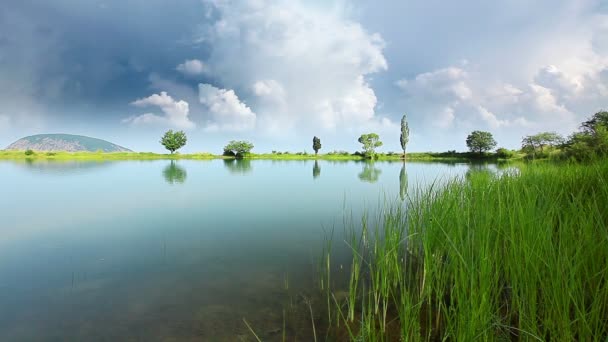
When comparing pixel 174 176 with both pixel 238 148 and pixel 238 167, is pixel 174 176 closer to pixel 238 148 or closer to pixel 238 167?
pixel 238 167

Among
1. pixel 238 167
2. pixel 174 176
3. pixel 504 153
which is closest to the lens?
pixel 174 176

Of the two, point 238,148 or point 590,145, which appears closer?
point 590,145

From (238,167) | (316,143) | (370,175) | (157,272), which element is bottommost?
(157,272)

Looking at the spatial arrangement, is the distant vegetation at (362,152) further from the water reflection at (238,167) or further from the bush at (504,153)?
the water reflection at (238,167)

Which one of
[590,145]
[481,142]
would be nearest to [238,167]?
[590,145]

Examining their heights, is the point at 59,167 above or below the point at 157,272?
above

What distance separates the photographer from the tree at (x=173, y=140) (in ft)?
240

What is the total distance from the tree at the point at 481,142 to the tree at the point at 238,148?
2497 inches

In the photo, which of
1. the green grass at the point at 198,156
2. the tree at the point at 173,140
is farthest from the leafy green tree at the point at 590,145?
the tree at the point at 173,140

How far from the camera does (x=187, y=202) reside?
9781mm

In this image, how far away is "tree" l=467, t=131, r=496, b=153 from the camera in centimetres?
6166

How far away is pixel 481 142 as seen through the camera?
6194 centimetres

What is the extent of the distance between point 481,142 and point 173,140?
8626cm

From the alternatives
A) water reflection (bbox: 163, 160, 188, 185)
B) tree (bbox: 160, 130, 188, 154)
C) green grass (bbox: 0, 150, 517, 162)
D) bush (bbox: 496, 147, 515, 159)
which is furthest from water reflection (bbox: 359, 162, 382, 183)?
tree (bbox: 160, 130, 188, 154)
